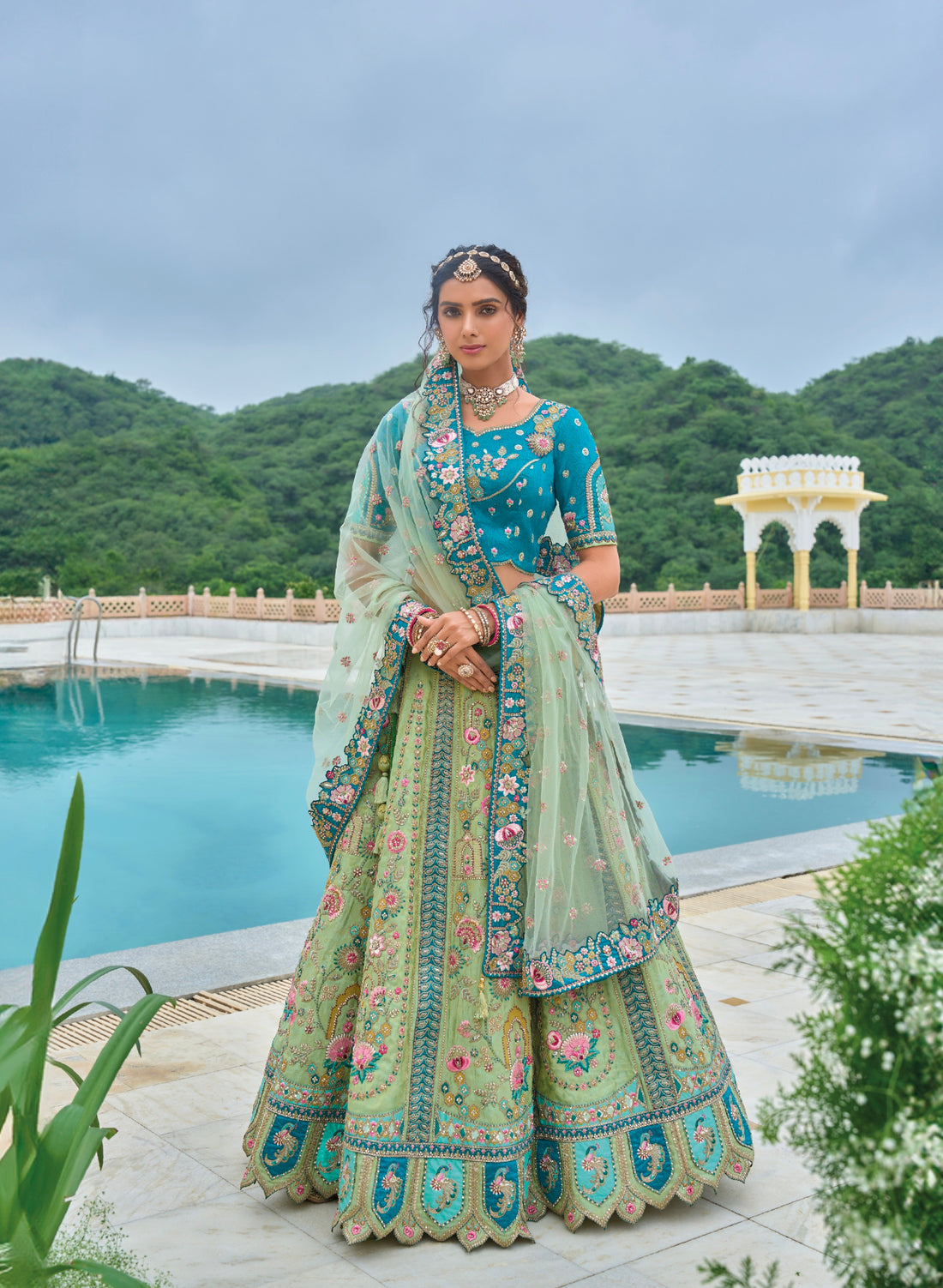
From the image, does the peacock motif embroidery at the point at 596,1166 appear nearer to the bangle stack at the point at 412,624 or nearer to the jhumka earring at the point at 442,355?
the bangle stack at the point at 412,624

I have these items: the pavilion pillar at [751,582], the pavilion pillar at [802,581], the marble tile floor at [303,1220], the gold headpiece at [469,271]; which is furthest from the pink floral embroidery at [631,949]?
the pavilion pillar at [751,582]

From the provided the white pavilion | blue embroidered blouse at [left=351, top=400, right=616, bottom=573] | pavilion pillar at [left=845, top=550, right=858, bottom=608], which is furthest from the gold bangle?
pavilion pillar at [left=845, top=550, right=858, bottom=608]

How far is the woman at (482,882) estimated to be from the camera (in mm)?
1679

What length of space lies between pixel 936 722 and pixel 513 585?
6720 millimetres

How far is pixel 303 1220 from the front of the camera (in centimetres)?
173

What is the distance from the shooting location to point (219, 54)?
37.0m

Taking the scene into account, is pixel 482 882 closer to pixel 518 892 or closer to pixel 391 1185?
pixel 518 892

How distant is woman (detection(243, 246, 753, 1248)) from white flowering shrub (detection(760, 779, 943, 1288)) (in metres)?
0.83

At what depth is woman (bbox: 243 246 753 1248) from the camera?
1.68 metres

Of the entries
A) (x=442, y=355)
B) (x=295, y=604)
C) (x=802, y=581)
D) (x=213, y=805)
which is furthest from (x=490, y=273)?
(x=802, y=581)

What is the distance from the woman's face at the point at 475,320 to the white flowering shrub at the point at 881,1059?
1.19 m

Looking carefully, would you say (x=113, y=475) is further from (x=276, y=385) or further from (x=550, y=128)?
(x=550, y=128)

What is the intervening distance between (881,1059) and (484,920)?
97 centimetres

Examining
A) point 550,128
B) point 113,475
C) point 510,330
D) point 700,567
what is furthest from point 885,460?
point 510,330
